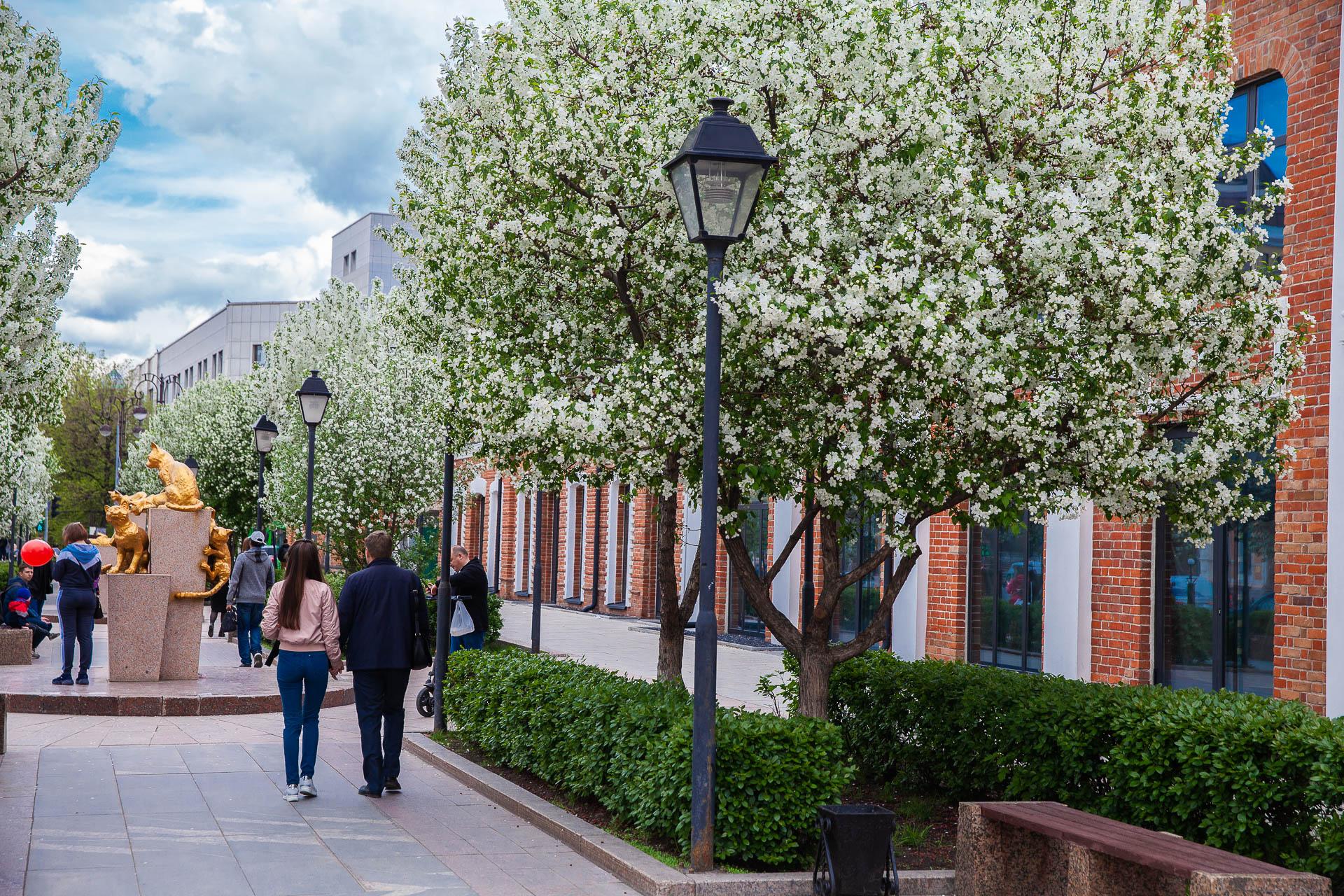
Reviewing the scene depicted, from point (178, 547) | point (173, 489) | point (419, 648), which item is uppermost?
point (173, 489)

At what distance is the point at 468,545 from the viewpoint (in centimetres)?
4553

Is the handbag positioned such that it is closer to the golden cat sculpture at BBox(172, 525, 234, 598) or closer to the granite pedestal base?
the golden cat sculpture at BBox(172, 525, 234, 598)

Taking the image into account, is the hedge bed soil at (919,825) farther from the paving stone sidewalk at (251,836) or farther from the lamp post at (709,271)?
the paving stone sidewalk at (251,836)

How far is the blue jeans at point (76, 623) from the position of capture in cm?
1456

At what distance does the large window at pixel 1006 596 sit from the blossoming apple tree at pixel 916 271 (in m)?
7.05

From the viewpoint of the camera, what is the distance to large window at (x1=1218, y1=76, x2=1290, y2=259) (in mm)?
11875

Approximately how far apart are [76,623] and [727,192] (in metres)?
10.8

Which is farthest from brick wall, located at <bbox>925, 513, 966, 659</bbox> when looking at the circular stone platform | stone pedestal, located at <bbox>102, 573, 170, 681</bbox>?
stone pedestal, located at <bbox>102, 573, 170, 681</bbox>

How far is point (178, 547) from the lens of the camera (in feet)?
50.0

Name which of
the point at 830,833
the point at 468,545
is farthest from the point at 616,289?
the point at 468,545

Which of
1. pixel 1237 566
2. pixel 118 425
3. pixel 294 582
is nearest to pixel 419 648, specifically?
pixel 294 582

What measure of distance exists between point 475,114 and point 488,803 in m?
6.49

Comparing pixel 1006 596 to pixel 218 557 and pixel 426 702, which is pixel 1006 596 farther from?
pixel 218 557

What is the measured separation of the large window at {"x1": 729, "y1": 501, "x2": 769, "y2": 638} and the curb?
16.3 m
